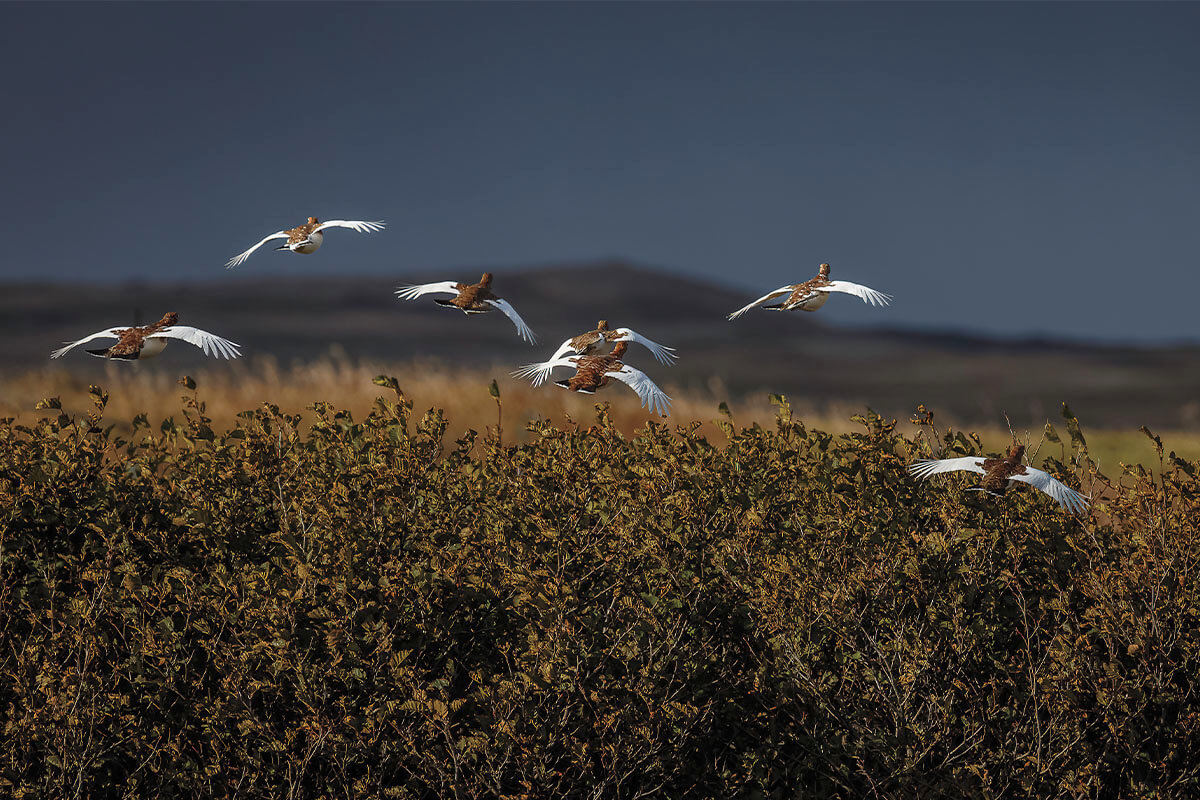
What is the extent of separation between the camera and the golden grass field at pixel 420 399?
43.2 ft

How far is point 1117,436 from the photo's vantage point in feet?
50.2

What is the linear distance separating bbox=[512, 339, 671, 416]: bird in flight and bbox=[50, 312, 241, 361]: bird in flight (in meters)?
0.85

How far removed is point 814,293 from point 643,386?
60cm

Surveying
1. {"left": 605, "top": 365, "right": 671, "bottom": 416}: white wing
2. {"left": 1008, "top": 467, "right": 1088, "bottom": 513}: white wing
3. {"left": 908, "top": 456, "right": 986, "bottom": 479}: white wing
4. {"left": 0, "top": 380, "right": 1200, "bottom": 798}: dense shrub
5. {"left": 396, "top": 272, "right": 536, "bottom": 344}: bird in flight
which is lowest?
{"left": 0, "top": 380, "right": 1200, "bottom": 798}: dense shrub

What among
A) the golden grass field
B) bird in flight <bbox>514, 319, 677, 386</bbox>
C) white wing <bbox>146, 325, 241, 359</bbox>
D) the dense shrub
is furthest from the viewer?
the golden grass field

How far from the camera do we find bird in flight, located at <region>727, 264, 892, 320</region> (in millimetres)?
3334

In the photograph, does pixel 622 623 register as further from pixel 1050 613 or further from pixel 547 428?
pixel 1050 613

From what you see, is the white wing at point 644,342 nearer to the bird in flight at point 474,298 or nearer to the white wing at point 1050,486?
the bird in flight at point 474,298

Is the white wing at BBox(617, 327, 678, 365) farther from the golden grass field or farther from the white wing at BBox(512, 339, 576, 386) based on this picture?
the golden grass field

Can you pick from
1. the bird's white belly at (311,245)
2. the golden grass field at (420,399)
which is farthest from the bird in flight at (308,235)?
the golden grass field at (420,399)

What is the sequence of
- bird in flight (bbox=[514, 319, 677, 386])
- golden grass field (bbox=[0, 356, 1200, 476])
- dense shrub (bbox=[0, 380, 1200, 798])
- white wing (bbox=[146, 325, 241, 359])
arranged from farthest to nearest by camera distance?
golden grass field (bbox=[0, 356, 1200, 476]) < dense shrub (bbox=[0, 380, 1200, 798]) < bird in flight (bbox=[514, 319, 677, 386]) < white wing (bbox=[146, 325, 241, 359])

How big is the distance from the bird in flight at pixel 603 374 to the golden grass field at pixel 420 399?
28.4 ft

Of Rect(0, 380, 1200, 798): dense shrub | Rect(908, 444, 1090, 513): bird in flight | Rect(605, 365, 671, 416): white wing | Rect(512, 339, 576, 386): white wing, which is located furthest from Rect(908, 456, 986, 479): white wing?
Rect(512, 339, 576, 386): white wing

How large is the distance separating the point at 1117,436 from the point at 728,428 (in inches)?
465
